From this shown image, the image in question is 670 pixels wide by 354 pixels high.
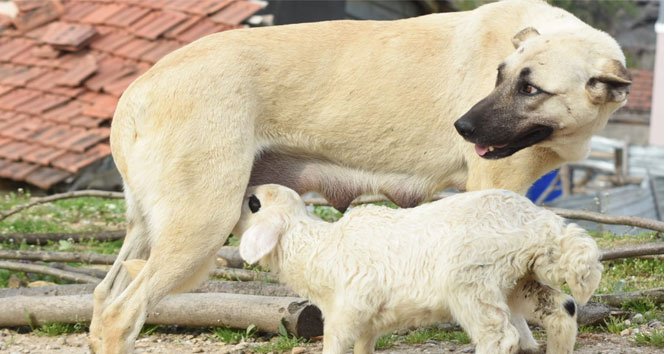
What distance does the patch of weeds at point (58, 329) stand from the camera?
21.0 feet

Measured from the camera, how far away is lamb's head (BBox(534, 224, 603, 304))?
14.9 ft

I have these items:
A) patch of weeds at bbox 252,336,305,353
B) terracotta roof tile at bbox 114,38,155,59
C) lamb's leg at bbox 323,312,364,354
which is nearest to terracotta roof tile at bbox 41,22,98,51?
terracotta roof tile at bbox 114,38,155,59

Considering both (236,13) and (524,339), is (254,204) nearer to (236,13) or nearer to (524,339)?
(524,339)

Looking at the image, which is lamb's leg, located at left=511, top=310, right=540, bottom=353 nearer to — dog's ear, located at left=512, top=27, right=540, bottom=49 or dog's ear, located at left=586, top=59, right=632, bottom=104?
dog's ear, located at left=586, top=59, right=632, bottom=104

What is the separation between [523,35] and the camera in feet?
18.6

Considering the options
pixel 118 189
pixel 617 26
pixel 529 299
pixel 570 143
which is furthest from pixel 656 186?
pixel 617 26

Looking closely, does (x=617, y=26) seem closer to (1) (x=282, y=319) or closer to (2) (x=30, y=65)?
(2) (x=30, y=65)

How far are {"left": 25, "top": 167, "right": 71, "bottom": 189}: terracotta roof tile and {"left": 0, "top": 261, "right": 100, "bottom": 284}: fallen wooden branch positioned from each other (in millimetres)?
4523

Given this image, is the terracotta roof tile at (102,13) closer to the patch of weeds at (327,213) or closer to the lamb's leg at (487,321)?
the patch of weeds at (327,213)

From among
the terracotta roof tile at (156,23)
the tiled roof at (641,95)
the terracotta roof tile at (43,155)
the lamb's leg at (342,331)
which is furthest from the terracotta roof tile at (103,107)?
the tiled roof at (641,95)

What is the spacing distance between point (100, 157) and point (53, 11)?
2.95 metres

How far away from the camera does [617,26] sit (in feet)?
92.9

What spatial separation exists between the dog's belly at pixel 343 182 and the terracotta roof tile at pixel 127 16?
7.86m

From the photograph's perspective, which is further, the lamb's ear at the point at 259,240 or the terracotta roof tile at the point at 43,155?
the terracotta roof tile at the point at 43,155
